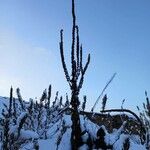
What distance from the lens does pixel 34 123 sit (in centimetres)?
870

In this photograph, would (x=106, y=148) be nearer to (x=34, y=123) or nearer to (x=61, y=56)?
(x=61, y=56)

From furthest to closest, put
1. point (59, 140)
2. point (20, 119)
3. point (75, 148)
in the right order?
1. point (20, 119)
2. point (59, 140)
3. point (75, 148)

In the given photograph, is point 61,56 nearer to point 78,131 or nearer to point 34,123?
point 78,131

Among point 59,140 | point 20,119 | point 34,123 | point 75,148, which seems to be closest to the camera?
point 75,148

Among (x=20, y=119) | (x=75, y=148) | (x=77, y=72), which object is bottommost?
(x=75, y=148)

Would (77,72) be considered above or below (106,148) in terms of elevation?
above

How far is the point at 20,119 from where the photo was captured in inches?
99.3

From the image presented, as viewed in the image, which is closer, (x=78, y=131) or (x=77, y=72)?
(x=78, y=131)

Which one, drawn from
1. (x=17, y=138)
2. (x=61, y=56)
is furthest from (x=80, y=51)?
(x=17, y=138)

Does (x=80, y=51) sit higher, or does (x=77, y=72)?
(x=80, y=51)

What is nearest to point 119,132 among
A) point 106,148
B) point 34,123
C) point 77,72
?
point 106,148

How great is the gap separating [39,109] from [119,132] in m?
6.72

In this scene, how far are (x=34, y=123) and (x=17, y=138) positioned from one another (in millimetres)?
6112

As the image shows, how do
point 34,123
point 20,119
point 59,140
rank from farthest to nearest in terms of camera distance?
point 34,123 < point 20,119 < point 59,140
